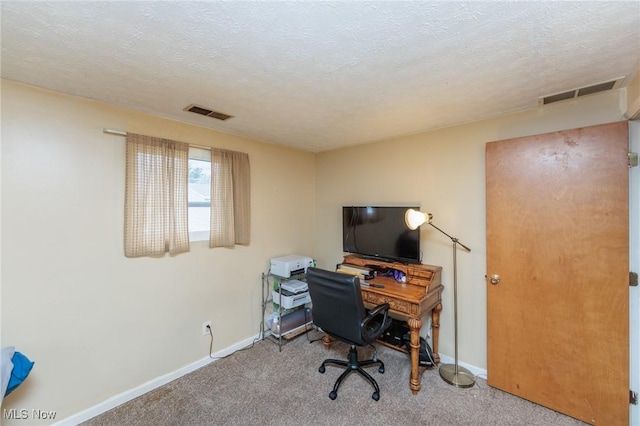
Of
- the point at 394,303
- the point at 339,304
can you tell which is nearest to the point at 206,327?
the point at 339,304

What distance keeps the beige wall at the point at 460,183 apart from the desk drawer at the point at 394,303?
0.62 m

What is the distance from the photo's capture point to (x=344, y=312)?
204 centimetres

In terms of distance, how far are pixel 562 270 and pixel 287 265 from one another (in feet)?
7.55

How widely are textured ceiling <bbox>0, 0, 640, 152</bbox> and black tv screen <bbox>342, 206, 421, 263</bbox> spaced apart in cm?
108

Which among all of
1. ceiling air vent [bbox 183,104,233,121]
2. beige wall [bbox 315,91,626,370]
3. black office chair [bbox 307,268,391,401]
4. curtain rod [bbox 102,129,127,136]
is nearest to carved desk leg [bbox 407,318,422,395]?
black office chair [bbox 307,268,391,401]

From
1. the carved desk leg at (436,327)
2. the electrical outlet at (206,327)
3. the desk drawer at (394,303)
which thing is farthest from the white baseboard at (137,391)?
the carved desk leg at (436,327)

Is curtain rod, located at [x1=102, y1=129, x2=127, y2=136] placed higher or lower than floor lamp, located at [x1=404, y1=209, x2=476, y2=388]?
higher

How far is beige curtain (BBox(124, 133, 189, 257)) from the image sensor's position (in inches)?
80.4

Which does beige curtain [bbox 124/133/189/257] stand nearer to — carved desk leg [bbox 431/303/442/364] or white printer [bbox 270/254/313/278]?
white printer [bbox 270/254/313/278]

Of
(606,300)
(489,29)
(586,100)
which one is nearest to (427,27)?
(489,29)

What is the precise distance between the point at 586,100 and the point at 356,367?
8.82 ft

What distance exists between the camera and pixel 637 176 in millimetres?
1688

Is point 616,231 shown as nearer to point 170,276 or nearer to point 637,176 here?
point 637,176

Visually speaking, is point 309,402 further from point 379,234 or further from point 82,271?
point 82,271
